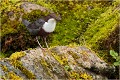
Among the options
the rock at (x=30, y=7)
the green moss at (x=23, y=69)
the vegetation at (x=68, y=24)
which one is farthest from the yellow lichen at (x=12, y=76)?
the rock at (x=30, y=7)

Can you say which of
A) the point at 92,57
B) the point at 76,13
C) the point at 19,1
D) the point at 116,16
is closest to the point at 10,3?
the point at 19,1

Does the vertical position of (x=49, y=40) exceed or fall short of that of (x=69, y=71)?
it falls short

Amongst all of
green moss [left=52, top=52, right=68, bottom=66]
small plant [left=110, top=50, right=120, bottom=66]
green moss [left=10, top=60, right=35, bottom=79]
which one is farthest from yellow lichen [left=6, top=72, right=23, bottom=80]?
small plant [left=110, top=50, right=120, bottom=66]

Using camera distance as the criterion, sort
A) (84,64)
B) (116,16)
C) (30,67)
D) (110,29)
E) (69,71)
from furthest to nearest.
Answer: (116,16) < (110,29) < (84,64) < (69,71) < (30,67)

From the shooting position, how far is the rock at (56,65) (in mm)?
4957

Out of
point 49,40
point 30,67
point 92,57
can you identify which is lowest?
point 49,40

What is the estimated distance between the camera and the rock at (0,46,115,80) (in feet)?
16.3

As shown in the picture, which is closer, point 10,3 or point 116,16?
point 116,16

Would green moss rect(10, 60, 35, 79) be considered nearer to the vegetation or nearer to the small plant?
the small plant

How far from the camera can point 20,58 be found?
5.24m

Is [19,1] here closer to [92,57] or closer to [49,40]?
[49,40]

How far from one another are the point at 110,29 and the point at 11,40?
3156mm

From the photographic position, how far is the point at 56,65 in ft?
18.2

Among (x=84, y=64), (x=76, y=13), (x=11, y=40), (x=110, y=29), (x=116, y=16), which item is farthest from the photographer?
(x=76, y=13)
